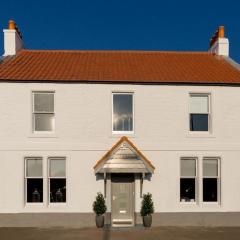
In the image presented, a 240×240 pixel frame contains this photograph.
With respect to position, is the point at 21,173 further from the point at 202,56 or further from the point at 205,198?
the point at 202,56

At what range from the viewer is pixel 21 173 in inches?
711

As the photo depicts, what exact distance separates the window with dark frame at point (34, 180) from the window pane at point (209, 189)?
24.4 feet

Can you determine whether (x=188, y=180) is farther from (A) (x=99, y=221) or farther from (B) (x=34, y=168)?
(B) (x=34, y=168)

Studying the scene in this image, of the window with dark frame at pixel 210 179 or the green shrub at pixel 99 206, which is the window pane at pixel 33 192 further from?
the window with dark frame at pixel 210 179

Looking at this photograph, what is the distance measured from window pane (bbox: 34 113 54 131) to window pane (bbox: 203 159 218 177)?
23.7ft

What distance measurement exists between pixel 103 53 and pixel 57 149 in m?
7.19

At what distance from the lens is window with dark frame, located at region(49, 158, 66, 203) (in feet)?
60.2

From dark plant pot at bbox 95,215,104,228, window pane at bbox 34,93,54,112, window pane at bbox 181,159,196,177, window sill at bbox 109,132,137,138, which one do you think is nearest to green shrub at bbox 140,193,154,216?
dark plant pot at bbox 95,215,104,228

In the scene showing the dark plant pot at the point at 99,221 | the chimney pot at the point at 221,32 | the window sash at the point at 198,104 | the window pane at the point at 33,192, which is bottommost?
the dark plant pot at the point at 99,221

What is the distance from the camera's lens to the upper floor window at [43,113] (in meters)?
18.5

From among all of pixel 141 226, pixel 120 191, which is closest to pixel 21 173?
pixel 120 191

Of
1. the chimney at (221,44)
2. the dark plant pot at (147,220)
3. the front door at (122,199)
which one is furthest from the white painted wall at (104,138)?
the chimney at (221,44)

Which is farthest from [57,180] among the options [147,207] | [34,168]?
[147,207]

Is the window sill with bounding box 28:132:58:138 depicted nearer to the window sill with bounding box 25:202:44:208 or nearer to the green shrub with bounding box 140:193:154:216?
the window sill with bounding box 25:202:44:208
